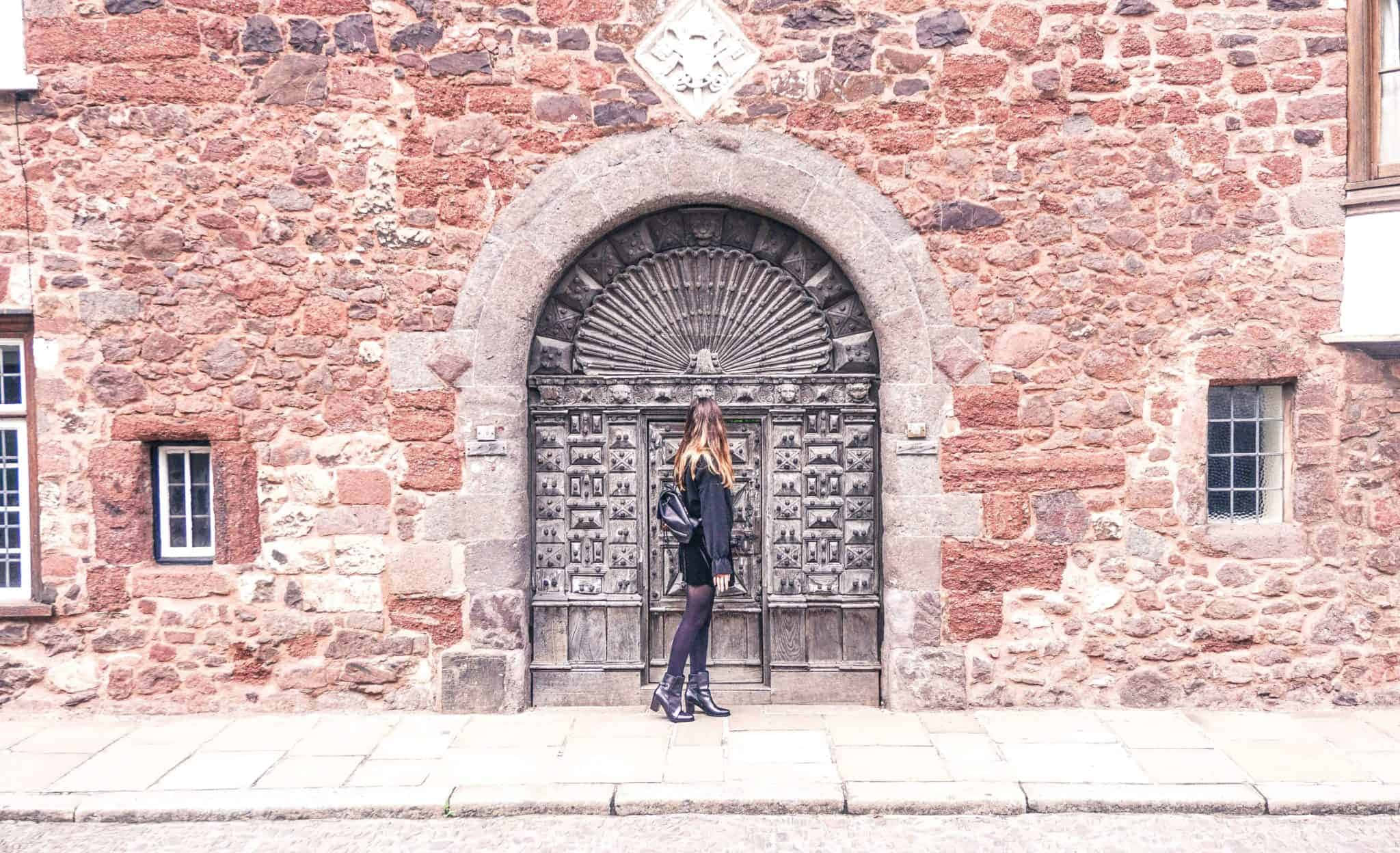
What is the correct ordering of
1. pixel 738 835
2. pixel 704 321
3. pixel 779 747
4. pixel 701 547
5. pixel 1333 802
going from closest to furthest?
pixel 738 835
pixel 1333 802
pixel 779 747
pixel 701 547
pixel 704 321

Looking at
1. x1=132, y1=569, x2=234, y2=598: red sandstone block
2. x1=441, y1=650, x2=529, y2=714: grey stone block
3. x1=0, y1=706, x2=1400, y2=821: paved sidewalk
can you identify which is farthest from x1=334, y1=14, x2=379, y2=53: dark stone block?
x1=0, y1=706, x2=1400, y2=821: paved sidewalk

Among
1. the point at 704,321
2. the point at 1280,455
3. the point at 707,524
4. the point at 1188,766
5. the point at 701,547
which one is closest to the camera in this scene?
the point at 1188,766

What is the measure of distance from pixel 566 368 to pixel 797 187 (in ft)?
5.44

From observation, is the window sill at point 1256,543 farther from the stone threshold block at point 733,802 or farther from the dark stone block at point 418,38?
the dark stone block at point 418,38

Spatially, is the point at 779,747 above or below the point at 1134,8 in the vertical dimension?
below

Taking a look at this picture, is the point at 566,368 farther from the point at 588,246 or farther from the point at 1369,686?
the point at 1369,686

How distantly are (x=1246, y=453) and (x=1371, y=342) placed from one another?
0.86m

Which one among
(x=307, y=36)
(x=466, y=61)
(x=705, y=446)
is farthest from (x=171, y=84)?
(x=705, y=446)

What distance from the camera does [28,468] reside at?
19.4ft

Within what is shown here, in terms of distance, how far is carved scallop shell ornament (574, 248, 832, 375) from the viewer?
19.5 ft

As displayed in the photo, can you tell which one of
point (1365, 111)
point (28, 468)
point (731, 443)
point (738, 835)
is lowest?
point (738, 835)

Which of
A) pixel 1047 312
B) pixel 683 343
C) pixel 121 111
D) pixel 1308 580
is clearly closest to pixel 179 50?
pixel 121 111

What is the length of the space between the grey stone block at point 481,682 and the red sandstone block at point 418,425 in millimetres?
1219

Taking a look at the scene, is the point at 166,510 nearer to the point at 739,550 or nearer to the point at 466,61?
the point at 466,61
